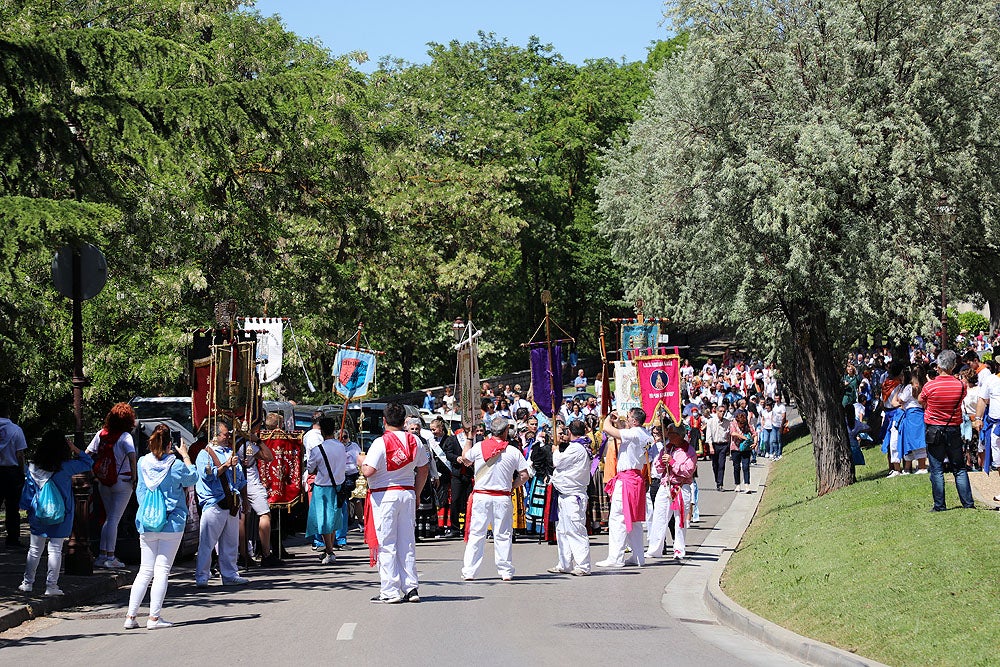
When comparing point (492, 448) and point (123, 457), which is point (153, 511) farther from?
point (492, 448)

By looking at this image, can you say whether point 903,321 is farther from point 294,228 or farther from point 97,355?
point 97,355

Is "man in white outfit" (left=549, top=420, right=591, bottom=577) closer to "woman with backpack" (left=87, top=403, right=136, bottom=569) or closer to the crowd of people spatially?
the crowd of people

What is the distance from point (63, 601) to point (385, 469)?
3615 mm

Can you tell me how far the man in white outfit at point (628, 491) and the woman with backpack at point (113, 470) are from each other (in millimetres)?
5915

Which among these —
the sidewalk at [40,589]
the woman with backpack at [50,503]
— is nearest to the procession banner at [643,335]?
the sidewalk at [40,589]

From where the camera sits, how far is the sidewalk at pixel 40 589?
1262 cm

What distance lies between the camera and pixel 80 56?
597 inches

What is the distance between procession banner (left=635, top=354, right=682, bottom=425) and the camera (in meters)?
21.0

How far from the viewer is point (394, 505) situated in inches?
526

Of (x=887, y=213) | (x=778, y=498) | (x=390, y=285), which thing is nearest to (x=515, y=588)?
(x=778, y=498)

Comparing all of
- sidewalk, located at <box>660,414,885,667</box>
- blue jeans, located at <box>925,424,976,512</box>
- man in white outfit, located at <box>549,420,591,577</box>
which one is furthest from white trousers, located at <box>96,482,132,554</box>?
blue jeans, located at <box>925,424,976,512</box>

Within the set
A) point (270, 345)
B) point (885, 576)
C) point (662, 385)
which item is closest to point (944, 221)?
point (662, 385)

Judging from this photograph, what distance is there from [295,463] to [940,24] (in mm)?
15266

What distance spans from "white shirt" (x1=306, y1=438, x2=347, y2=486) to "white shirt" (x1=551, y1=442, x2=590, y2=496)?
11.5 feet
